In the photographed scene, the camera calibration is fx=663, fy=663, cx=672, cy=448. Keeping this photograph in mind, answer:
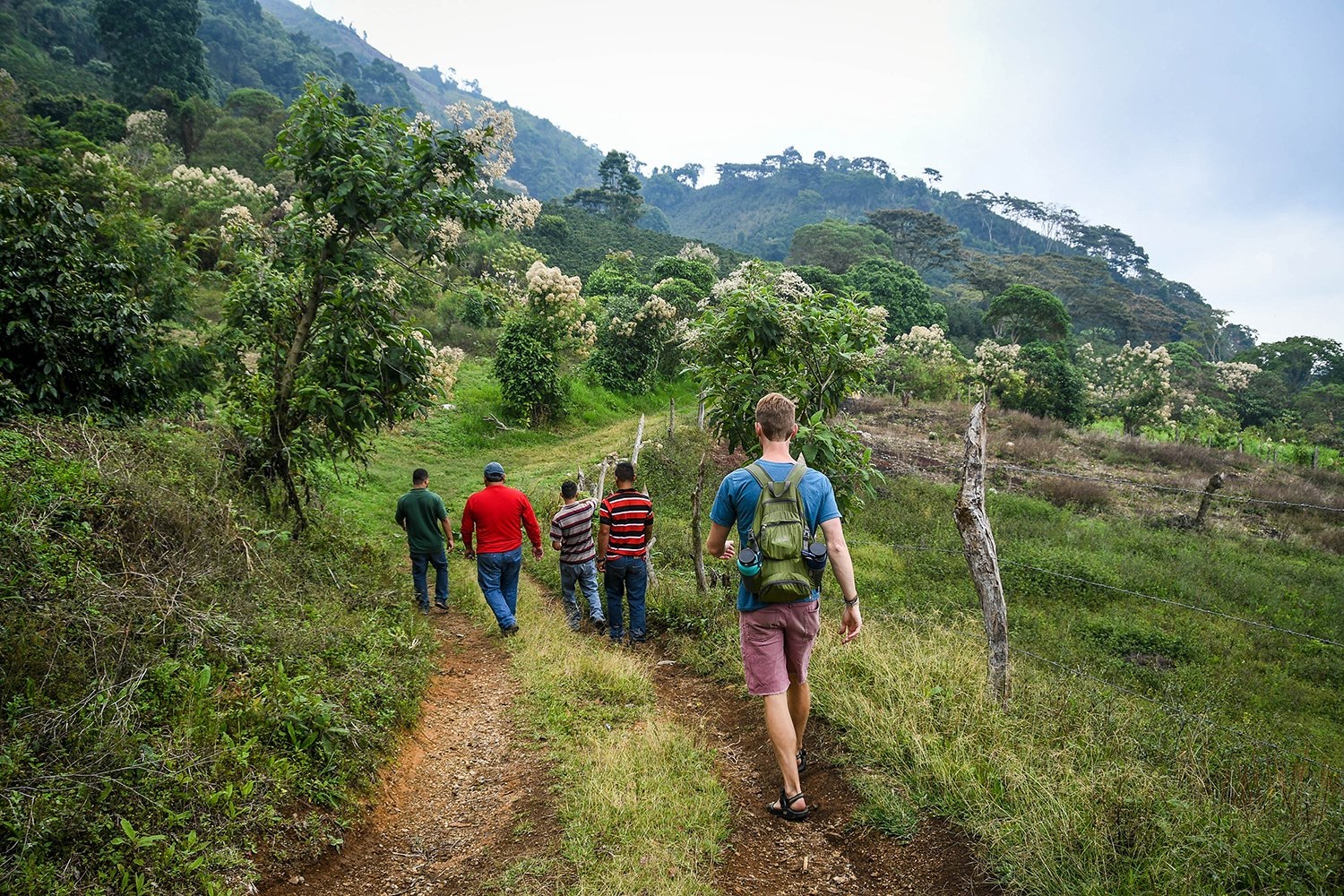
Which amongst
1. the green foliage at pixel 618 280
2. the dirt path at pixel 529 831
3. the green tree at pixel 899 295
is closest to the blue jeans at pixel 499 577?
the dirt path at pixel 529 831

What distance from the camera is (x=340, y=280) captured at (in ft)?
20.3

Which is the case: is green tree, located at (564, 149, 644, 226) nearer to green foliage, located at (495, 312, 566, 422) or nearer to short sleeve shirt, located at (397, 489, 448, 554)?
green foliage, located at (495, 312, 566, 422)

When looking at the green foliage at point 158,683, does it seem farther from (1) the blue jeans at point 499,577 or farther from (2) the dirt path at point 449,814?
(1) the blue jeans at point 499,577

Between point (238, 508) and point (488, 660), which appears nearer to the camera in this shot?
point (238, 508)

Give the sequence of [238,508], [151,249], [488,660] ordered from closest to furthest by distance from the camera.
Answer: [238,508], [488,660], [151,249]

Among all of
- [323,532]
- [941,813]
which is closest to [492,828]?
[941,813]

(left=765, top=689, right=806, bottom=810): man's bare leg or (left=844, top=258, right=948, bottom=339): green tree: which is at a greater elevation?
(left=844, top=258, right=948, bottom=339): green tree

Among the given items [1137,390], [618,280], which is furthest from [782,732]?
[618,280]

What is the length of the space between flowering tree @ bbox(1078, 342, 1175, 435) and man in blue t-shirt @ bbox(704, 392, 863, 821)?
2661 cm

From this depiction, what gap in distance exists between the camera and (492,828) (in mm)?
3516

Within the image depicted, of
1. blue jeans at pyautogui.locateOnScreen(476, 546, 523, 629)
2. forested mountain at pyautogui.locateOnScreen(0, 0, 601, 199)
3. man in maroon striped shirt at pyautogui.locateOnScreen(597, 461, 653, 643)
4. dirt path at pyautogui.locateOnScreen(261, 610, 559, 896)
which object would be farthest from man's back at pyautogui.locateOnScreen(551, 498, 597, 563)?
forested mountain at pyautogui.locateOnScreen(0, 0, 601, 199)

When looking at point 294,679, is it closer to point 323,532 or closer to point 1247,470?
point 323,532

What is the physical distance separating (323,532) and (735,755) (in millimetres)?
5024

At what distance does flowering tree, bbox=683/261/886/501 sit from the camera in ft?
19.2
